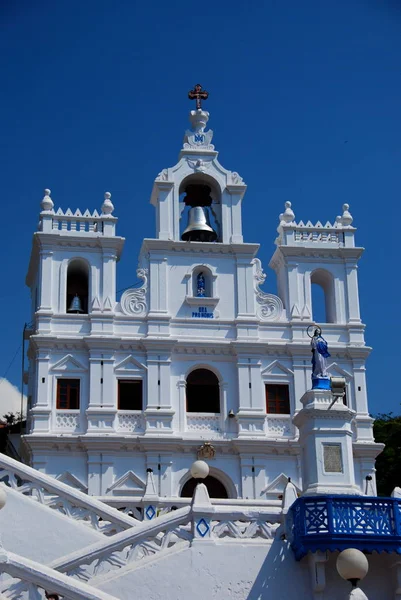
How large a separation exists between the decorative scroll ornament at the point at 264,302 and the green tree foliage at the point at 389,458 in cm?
1203

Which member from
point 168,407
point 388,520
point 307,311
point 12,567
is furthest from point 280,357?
point 12,567

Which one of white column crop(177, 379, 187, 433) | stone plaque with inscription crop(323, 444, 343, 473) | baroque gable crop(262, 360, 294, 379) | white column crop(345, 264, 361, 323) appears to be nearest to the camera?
stone plaque with inscription crop(323, 444, 343, 473)

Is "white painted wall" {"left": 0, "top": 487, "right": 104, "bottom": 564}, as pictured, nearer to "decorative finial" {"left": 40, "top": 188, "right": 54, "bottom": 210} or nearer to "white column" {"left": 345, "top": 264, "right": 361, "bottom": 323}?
"decorative finial" {"left": 40, "top": 188, "right": 54, "bottom": 210}

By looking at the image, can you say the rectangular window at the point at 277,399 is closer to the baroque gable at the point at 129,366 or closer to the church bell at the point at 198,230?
the baroque gable at the point at 129,366

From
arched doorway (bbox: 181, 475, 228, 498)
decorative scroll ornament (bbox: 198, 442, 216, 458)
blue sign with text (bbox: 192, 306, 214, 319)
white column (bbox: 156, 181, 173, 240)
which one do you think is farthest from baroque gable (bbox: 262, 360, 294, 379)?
white column (bbox: 156, 181, 173, 240)

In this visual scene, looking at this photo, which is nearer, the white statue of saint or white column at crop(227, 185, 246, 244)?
the white statue of saint

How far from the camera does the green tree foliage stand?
49.3 meters

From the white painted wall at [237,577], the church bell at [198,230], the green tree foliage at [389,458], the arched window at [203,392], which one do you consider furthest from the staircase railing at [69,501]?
the green tree foliage at [389,458]

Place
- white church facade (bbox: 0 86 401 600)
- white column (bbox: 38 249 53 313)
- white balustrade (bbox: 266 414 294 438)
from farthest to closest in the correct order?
white column (bbox: 38 249 53 313) → white balustrade (bbox: 266 414 294 438) → white church facade (bbox: 0 86 401 600)

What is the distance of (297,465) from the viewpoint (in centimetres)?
3806

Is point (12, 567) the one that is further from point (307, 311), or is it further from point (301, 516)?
point (307, 311)

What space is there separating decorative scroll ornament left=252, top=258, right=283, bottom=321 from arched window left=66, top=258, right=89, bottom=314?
Answer: 644 centimetres

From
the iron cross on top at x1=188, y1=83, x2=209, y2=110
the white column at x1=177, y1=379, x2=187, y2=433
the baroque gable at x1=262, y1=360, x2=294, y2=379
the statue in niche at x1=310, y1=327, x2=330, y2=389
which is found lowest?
the statue in niche at x1=310, y1=327, x2=330, y2=389

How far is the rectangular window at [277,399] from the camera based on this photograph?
128 ft
